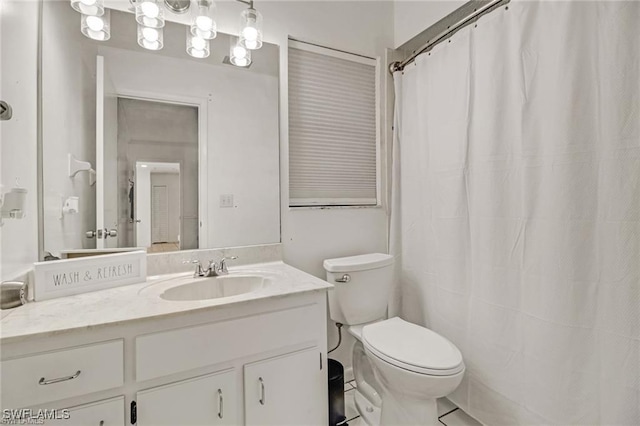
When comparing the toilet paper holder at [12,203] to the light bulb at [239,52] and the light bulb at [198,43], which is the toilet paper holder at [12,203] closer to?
the light bulb at [198,43]

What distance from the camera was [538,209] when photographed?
1.25 meters

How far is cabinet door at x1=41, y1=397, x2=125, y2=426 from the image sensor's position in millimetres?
836

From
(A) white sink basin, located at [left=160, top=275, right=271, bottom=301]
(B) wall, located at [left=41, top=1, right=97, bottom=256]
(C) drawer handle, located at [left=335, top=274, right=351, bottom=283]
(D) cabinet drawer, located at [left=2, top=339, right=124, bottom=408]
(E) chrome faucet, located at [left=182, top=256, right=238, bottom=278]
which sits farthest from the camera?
(C) drawer handle, located at [left=335, top=274, right=351, bottom=283]

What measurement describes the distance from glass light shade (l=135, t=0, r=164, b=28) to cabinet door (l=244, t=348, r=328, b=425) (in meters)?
1.46

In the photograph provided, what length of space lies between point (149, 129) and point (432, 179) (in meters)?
1.51

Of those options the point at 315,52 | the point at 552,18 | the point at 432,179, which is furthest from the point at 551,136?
the point at 315,52

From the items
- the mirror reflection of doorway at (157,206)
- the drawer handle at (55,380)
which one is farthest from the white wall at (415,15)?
the drawer handle at (55,380)

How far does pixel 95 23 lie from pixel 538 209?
200 cm

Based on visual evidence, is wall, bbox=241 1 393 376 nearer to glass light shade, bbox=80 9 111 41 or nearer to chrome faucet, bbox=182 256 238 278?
chrome faucet, bbox=182 256 238 278

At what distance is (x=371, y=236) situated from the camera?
2.03 m

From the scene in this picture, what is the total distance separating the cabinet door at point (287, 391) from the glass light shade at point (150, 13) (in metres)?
1.46

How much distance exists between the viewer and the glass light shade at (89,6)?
118cm

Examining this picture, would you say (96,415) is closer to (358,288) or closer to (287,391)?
(287,391)

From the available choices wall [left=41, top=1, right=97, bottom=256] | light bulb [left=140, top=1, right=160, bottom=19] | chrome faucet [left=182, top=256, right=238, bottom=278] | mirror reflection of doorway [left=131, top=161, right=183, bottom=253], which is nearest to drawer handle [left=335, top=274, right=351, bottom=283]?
chrome faucet [left=182, top=256, right=238, bottom=278]
